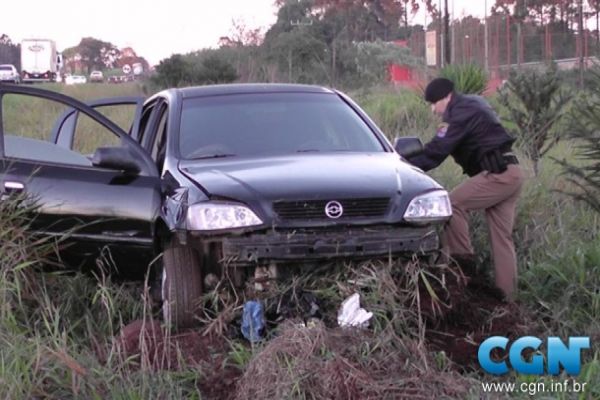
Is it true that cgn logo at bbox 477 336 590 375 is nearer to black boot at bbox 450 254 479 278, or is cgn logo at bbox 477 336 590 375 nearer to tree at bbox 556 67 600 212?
black boot at bbox 450 254 479 278

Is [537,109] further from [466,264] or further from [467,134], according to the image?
[466,264]

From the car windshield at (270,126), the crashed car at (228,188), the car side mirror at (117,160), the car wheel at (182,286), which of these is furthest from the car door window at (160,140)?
the car wheel at (182,286)

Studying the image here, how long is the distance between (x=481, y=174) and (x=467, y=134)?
28 cm

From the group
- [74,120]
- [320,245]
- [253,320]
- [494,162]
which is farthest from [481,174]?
[74,120]

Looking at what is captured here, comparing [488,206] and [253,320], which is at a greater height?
[488,206]

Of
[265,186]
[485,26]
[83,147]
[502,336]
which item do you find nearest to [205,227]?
[265,186]

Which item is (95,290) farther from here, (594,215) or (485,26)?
(485,26)

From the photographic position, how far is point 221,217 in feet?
17.5

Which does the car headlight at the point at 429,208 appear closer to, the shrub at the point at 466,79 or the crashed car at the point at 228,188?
the crashed car at the point at 228,188

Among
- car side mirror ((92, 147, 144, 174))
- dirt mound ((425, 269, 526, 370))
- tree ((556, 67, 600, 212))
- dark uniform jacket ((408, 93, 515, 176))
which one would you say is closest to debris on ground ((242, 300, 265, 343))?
dirt mound ((425, 269, 526, 370))

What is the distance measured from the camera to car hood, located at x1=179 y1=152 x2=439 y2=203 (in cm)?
543

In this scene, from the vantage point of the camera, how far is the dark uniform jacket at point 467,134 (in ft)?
21.8

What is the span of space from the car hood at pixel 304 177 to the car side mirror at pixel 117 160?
0.93 ft

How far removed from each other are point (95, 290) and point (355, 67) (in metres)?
23.3
